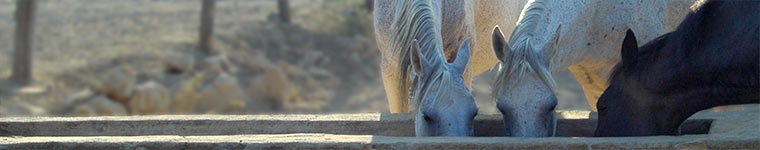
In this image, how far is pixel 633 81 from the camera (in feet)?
14.0

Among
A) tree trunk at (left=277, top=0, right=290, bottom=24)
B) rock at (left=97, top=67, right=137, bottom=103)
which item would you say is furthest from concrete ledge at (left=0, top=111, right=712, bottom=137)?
tree trunk at (left=277, top=0, right=290, bottom=24)

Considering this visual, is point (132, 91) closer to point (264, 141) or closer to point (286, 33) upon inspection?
point (286, 33)

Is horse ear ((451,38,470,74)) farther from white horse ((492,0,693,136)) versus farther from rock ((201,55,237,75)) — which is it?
rock ((201,55,237,75))

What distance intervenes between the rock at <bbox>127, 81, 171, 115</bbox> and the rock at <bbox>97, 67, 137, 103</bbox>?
140mm

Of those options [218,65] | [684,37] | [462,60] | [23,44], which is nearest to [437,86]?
[462,60]

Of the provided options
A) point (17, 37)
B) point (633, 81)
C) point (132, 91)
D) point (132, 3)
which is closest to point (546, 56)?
point (633, 81)

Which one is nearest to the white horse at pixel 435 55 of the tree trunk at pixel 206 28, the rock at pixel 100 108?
the rock at pixel 100 108

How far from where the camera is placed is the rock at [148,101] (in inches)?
504

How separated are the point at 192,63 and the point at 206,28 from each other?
1.30 m

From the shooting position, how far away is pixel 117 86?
1312cm

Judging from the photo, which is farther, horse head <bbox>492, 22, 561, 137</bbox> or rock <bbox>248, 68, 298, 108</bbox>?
rock <bbox>248, 68, 298, 108</bbox>

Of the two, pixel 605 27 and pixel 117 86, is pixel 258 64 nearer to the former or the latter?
pixel 117 86

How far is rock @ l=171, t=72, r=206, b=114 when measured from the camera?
13.3 m

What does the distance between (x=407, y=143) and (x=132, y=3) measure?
18505 millimetres
